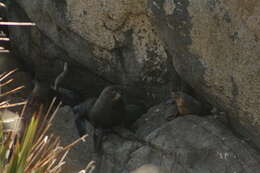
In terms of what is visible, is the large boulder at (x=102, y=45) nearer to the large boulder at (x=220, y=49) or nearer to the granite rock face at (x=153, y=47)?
the granite rock face at (x=153, y=47)

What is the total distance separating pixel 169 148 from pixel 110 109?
136 cm

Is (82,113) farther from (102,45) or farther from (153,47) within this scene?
(153,47)

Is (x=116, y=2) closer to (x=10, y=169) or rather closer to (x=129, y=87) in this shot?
(x=129, y=87)

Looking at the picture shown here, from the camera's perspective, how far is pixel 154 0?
6.90 meters

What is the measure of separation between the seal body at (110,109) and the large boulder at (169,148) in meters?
0.15

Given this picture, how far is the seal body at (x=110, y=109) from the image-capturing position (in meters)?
7.88

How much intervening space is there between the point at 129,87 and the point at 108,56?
51cm

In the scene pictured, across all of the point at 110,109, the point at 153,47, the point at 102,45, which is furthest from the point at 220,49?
the point at 102,45

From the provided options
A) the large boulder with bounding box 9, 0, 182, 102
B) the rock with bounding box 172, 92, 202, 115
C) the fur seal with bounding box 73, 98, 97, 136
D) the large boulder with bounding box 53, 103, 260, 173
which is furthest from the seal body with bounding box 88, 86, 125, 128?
the rock with bounding box 172, 92, 202, 115

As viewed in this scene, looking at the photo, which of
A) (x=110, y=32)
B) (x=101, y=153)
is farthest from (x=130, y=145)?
(x=110, y=32)

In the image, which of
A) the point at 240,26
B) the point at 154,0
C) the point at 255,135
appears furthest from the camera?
the point at 154,0

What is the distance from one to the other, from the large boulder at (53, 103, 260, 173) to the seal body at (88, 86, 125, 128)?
0.15 meters

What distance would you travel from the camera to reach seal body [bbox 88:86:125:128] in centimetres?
788

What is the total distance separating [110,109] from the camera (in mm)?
7879
